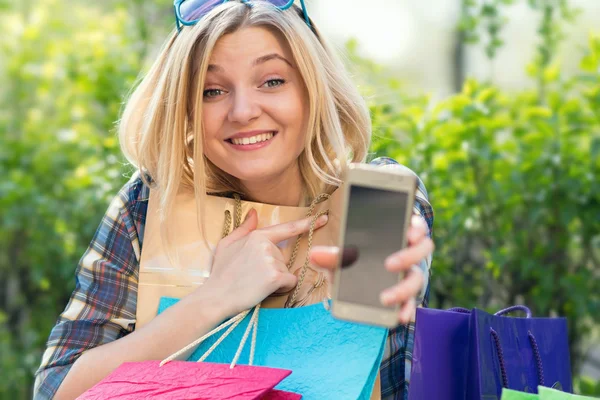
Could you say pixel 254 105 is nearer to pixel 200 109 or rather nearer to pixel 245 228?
pixel 200 109

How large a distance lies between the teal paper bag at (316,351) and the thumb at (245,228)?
243 millimetres

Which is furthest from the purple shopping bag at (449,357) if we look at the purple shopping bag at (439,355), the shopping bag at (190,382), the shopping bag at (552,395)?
the shopping bag at (190,382)

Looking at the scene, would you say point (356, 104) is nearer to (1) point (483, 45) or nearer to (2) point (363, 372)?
(2) point (363, 372)

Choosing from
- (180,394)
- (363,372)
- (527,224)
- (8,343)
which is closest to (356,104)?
(363,372)

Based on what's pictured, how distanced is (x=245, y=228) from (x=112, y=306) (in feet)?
1.28

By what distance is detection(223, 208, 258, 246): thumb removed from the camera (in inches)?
66.4

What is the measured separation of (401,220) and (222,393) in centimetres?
45

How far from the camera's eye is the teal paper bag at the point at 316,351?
1.32 m

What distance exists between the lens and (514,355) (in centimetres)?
148

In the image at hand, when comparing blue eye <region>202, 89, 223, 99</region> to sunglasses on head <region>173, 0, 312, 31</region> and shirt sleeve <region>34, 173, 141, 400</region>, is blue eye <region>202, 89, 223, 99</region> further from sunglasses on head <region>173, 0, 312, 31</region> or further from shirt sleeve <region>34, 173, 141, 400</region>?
shirt sleeve <region>34, 173, 141, 400</region>

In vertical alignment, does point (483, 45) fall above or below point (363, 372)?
above

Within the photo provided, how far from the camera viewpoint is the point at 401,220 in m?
1.07

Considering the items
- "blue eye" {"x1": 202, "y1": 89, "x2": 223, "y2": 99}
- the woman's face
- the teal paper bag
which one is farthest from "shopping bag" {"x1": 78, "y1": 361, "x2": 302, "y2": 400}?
"blue eye" {"x1": 202, "y1": 89, "x2": 223, "y2": 99}

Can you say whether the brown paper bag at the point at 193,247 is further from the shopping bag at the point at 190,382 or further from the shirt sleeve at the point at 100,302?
the shopping bag at the point at 190,382
